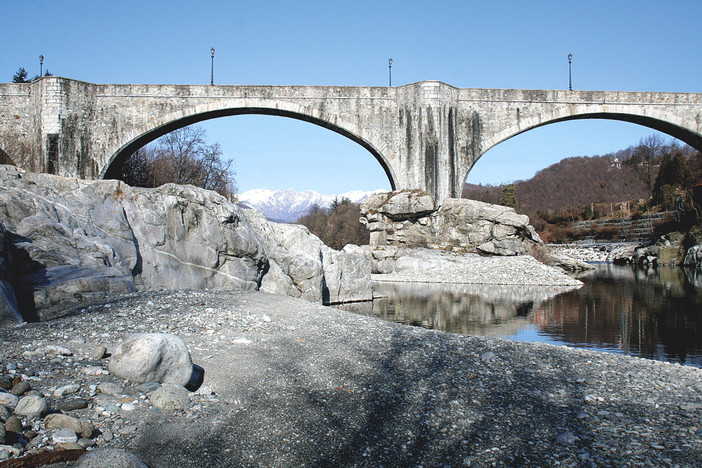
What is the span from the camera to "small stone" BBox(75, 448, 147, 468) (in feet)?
10.4

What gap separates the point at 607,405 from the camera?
5.36 m

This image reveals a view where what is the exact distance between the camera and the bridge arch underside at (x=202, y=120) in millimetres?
24453

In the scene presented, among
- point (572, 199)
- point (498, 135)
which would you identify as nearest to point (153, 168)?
point (498, 135)

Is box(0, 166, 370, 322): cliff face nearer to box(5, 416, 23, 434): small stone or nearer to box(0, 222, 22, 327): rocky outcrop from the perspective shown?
box(0, 222, 22, 327): rocky outcrop

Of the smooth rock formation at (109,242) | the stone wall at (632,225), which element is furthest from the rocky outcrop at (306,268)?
the stone wall at (632,225)

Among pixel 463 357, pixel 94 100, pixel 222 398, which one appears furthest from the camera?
pixel 94 100

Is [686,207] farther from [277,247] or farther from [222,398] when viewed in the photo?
[222,398]

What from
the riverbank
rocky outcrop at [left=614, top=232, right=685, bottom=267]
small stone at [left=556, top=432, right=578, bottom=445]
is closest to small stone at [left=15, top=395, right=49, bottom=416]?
small stone at [left=556, top=432, right=578, bottom=445]

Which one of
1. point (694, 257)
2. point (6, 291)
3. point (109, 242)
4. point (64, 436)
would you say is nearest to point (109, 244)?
point (109, 242)

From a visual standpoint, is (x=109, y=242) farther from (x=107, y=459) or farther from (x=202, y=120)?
(x=202, y=120)

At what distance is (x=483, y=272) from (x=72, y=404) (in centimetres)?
2114

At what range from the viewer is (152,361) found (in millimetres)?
4664

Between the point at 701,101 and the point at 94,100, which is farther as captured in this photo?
the point at 701,101

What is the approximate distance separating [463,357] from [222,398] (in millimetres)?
3318
